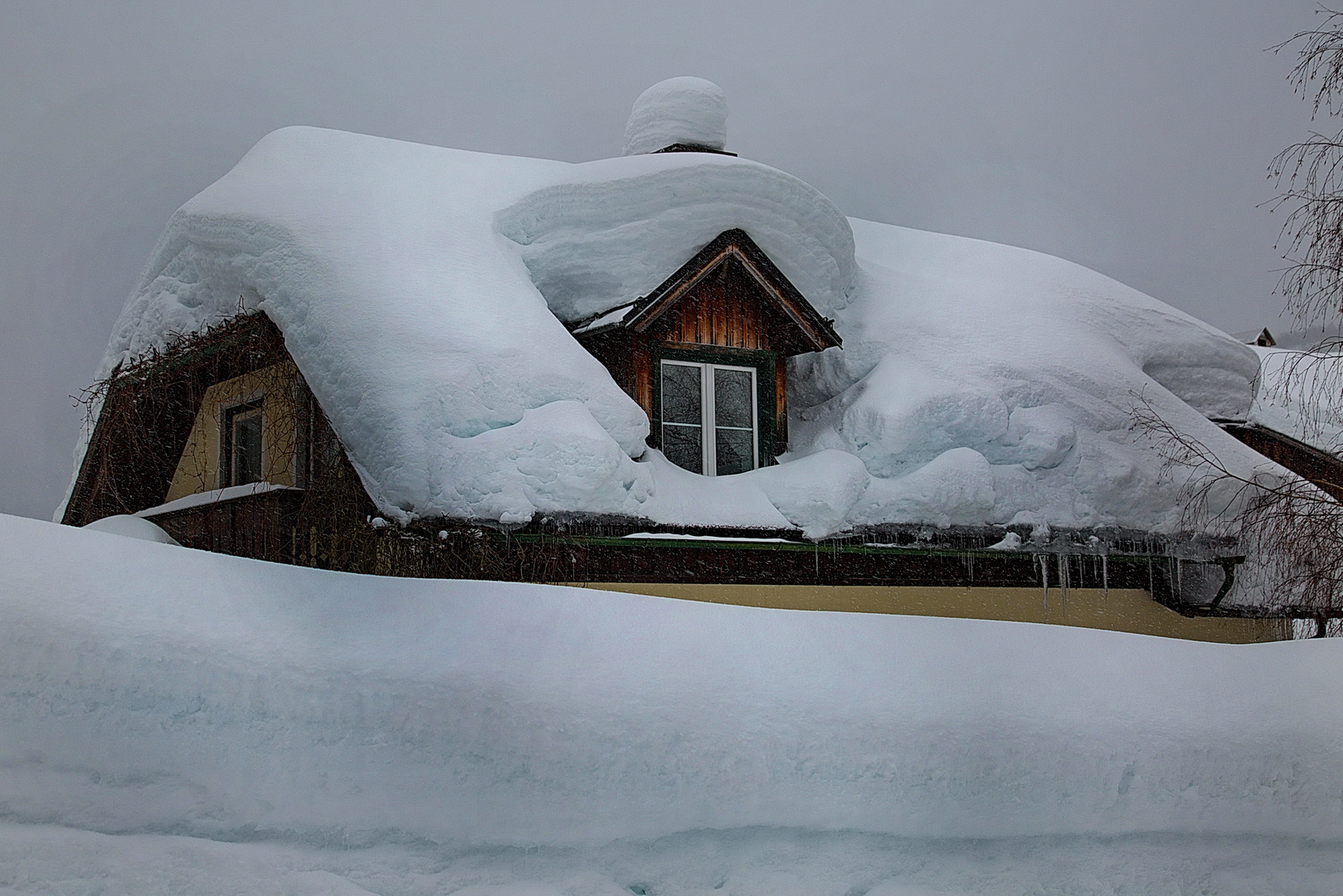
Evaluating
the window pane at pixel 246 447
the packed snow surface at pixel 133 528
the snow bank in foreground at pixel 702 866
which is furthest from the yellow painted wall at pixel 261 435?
the snow bank in foreground at pixel 702 866

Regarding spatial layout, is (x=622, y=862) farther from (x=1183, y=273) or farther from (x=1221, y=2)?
(x=1183, y=273)

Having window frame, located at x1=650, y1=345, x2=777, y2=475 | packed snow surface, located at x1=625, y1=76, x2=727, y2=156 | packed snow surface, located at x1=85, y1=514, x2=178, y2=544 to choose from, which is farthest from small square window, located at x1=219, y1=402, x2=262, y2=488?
packed snow surface, located at x1=625, y1=76, x2=727, y2=156

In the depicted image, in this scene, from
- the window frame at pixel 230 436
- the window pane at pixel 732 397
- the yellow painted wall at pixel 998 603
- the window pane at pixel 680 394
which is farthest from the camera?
the window frame at pixel 230 436

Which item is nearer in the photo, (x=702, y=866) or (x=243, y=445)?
(x=702, y=866)

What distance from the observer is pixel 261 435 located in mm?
10000

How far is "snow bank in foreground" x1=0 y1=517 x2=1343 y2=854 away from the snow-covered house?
2.96 meters

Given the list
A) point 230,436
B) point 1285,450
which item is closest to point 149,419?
point 230,436

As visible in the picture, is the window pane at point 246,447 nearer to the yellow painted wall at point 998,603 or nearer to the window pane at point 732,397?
the yellow painted wall at point 998,603

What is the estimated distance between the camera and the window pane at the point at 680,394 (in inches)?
359

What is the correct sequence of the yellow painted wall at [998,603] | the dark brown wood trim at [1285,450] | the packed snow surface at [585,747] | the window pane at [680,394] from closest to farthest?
1. the packed snow surface at [585,747]
2. the yellow painted wall at [998,603]
3. the window pane at [680,394]
4. the dark brown wood trim at [1285,450]

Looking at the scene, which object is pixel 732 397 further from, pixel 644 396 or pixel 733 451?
pixel 644 396

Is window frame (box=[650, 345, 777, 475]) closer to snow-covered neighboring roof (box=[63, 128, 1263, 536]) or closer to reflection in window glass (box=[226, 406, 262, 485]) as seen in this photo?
snow-covered neighboring roof (box=[63, 128, 1263, 536])

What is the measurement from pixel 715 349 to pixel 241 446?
4742 millimetres

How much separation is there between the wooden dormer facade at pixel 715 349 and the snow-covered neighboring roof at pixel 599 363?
0.28m
